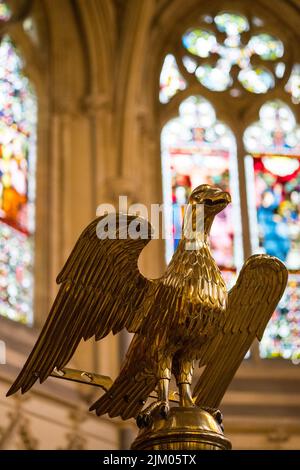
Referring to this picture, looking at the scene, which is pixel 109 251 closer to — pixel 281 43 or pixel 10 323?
pixel 10 323

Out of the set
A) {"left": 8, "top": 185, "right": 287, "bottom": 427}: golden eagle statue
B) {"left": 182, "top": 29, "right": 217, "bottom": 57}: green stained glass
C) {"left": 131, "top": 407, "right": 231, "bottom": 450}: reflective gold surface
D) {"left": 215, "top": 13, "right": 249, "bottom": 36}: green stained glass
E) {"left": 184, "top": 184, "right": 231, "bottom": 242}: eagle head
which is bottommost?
{"left": 131, "top": 407, "right": 231, "bottom": 450}: reflective gold surface

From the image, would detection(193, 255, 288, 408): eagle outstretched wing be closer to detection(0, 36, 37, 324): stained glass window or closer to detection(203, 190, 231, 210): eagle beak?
detection(203, 190, 231, 210): eagle beak

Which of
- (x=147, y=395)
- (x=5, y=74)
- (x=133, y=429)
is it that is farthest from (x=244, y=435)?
(x=147, y=395)

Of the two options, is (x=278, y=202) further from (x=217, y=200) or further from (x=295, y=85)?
(x=217, y=200)

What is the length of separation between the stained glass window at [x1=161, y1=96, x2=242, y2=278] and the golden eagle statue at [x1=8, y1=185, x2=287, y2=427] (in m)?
5.42

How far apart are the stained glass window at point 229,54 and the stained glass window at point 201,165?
0.34 meters

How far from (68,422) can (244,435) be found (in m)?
1.52

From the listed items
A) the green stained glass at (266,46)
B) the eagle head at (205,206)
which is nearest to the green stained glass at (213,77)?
the green stained glass at (266,46)

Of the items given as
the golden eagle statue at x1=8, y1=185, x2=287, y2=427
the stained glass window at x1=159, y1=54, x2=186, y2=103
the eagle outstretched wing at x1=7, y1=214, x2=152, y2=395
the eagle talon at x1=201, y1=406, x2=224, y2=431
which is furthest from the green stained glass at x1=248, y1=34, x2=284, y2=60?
the eagle talon at x1=201, y1=406, x2=224, y2=431

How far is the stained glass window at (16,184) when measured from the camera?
8.31m

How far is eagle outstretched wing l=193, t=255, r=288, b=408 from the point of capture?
3709 mm

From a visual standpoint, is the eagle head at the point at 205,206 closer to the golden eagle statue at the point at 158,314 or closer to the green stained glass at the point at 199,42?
the golden eagle statue at the point at 158,314
